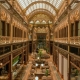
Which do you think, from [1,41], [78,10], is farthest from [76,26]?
[1,41]

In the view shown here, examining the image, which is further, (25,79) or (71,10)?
(25,79)

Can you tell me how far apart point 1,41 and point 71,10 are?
8.35m

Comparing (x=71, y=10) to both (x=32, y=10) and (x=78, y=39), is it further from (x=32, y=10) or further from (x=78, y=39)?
(x=32, y=10)

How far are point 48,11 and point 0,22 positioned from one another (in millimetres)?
30460

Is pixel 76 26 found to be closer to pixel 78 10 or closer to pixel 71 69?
pixel 78 10

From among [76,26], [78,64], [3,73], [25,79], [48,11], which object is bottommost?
[25,79]

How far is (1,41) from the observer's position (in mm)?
14219

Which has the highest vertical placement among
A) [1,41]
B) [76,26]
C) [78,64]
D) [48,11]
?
[48,11]

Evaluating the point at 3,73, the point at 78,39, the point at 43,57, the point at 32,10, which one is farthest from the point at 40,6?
the point at 78,39

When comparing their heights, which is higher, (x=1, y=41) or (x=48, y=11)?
(x=48, y=11)

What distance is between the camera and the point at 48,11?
4444 cm

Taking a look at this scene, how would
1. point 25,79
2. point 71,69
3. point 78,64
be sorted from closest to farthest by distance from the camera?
1. point 78,64
2. point 71,69
3. point 25,79

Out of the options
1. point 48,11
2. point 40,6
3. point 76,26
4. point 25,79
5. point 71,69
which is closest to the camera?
point 76,26

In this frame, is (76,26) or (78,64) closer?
(78,64)
